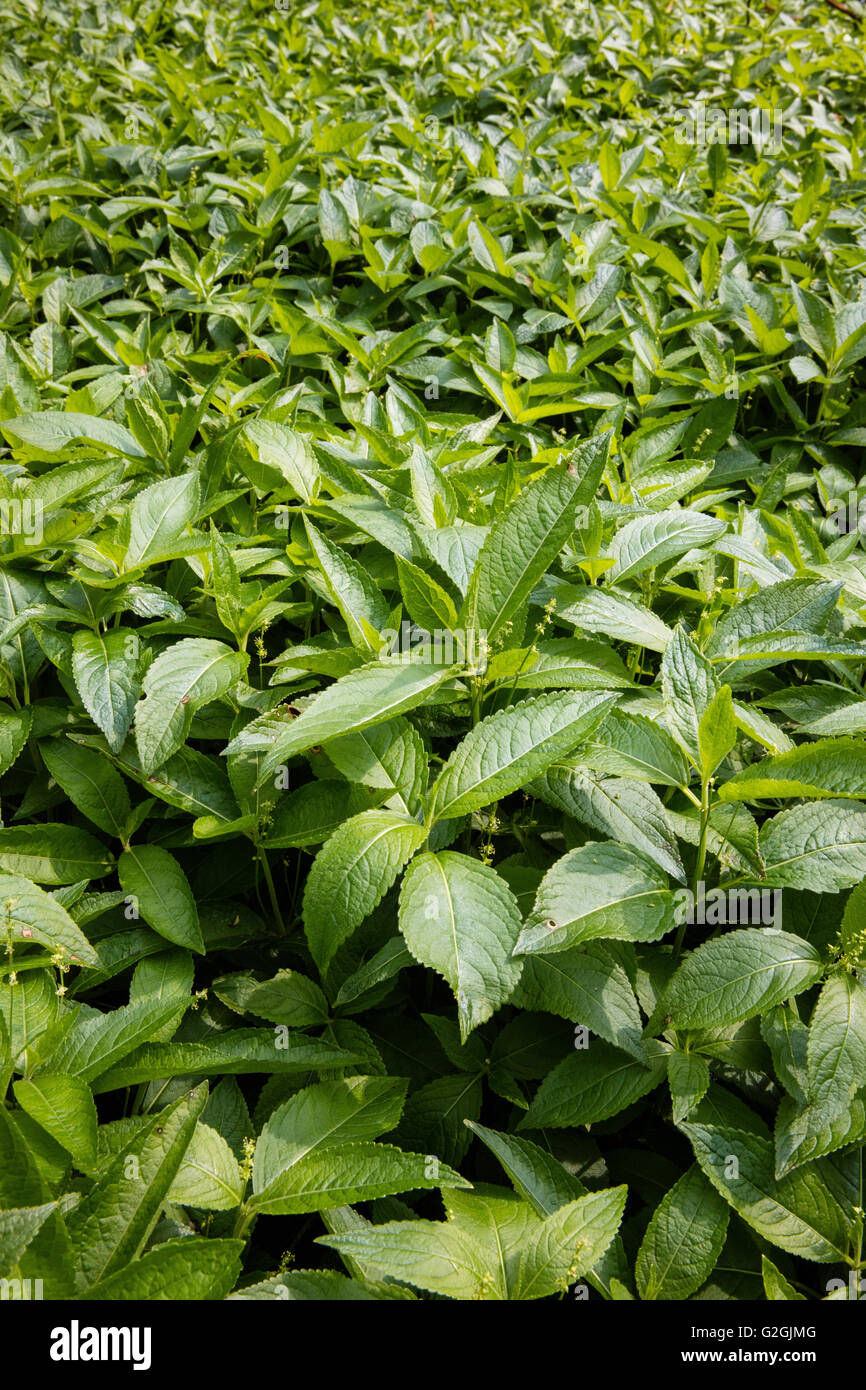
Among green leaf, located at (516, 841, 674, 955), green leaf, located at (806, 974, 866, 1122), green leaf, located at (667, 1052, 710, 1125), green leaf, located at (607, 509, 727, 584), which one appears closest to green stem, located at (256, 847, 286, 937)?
green leaf, located at (516, 841, 674, 955)

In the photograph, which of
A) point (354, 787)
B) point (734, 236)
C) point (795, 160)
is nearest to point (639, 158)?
point (734, 236)

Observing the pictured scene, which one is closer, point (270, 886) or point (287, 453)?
point (270, 886)

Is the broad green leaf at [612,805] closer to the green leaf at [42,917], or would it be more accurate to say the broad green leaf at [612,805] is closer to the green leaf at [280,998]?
the green leaf at [280,998]

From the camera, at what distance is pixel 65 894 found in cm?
192

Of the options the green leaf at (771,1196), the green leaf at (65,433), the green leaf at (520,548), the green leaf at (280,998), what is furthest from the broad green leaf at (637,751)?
the green leaf at (65,433)

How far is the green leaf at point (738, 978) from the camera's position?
165 cm

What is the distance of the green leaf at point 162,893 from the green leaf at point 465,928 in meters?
0.53

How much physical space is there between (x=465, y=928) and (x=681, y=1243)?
66 centimetres

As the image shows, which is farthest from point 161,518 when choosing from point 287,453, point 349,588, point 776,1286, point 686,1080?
point 776,1286

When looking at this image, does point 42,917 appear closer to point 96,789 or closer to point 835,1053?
point 96,789

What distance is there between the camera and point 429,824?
1.73m

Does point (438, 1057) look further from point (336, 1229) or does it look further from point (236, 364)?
point (236, 364)
